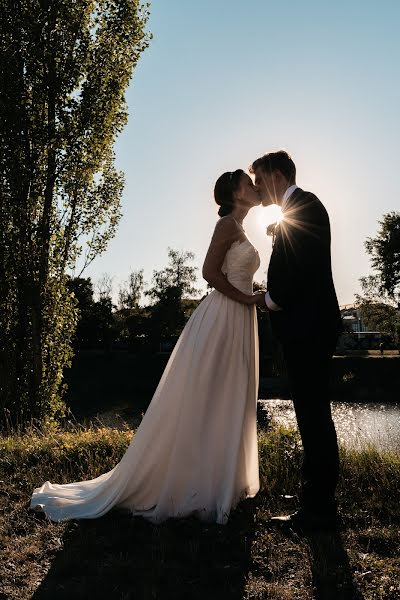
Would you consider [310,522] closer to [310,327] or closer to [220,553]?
[220,553]

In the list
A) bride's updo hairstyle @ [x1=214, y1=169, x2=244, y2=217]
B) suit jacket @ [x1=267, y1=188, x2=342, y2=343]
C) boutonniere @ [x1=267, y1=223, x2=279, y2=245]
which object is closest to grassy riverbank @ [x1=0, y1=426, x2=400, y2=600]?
suit jacket @ [x1=267, y1=188, x2=342, y2=343]

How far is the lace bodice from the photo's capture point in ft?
14.0

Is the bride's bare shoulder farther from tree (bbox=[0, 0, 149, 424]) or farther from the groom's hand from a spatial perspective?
tree (bbox=[0, 0, 149, 424])

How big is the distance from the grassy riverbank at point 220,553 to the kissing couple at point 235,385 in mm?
173

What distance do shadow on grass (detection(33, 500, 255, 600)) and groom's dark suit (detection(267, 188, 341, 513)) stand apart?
1.98ft

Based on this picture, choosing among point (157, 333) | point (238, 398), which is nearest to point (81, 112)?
point (238, 398)

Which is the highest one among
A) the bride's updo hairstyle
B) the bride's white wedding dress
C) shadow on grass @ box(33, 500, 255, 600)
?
the bride's updo hairstyle

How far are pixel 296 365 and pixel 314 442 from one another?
0.48 metres

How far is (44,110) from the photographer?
10.7 metres

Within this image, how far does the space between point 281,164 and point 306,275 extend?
2.60ft

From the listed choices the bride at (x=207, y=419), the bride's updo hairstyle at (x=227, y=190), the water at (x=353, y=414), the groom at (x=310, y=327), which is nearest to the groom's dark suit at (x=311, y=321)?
the groom at (x=310, y=327)

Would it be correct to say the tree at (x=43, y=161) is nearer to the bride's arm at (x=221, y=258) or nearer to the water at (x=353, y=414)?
the bride's arm at (x=221, y=258)

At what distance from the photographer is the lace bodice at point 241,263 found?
426 cm

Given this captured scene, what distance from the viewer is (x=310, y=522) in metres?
3.57
